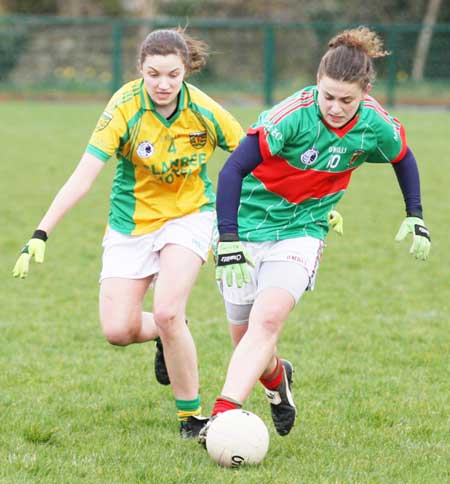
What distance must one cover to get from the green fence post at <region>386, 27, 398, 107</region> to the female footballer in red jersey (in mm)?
22582

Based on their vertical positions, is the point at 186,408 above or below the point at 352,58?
below

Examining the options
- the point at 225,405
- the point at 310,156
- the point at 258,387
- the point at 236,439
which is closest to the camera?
the point at 236,439

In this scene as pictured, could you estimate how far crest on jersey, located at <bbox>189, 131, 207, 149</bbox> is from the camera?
16.8ft

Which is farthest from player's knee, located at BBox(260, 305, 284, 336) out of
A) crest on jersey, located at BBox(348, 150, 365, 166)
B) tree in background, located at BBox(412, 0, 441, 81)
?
tree in background, located at BBox(412, 0, 441, 81)

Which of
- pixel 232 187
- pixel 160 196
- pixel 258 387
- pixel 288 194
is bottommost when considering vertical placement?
pixel 258 387

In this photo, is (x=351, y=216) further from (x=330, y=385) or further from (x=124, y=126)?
(x=124, y=126)

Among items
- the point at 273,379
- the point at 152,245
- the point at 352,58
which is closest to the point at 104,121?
the point at 152,245

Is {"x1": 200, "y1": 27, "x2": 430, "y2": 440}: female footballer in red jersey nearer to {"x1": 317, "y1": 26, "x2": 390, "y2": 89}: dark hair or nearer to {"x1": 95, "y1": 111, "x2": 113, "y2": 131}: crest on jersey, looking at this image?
{"x1": 317, "y1": 26, "x2": 390, "y2": 89}: dark hair

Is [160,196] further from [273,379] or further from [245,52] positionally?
[245,52]

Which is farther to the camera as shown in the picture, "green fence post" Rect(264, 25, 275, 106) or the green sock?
"green fence post" Rect(264, 25, 275, 106)

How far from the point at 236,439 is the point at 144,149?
1587 millimetres

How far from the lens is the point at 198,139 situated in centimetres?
513

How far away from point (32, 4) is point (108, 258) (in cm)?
3207

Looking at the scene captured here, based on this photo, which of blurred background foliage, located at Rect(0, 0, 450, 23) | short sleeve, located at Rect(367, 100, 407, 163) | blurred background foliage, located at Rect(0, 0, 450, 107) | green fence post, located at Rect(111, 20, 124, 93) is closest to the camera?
short sleeve, located at Rect(367, 100, 407, 163)
